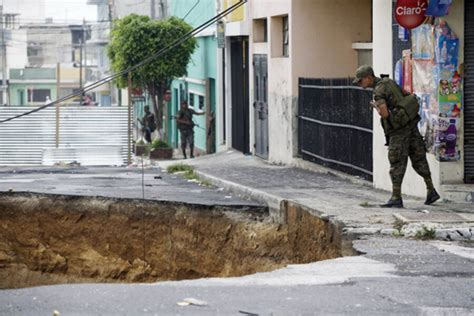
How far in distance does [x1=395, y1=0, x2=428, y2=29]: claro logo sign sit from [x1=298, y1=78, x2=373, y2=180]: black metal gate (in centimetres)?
347

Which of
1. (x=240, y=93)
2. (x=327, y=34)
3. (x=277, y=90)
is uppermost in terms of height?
(x=327, y=34)

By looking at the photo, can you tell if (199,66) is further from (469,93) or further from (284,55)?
(469,93)

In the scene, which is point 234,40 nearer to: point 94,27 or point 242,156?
point 242,156

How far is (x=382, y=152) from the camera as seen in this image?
53.6 feet

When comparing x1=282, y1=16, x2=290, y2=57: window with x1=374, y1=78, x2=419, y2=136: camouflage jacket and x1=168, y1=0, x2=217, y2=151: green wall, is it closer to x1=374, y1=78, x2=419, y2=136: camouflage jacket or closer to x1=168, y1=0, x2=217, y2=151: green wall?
x1=168, y1=0, x2=217, y2=151: green wall

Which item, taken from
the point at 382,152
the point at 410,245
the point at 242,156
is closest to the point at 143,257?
the point at 382,152

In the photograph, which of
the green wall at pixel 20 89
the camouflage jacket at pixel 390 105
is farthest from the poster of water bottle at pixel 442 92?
the green wall at pixel 20 89

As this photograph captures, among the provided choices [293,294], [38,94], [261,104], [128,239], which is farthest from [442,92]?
[38,94]

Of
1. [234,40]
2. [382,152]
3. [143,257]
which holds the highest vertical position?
[234,40]

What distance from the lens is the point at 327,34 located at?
21453 mm

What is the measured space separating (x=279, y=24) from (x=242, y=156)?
387 centimetres

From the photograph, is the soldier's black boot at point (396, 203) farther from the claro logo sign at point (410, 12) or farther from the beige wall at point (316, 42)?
the beige wall at point (316, 42)

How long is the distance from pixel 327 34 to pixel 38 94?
181 feet

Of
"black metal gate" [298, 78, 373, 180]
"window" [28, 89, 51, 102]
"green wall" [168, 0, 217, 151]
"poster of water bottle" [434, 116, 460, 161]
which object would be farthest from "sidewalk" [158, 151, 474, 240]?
"window" [28, 89, 51, 102]
